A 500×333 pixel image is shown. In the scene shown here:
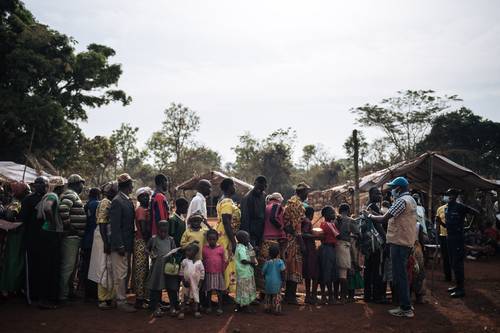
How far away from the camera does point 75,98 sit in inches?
937

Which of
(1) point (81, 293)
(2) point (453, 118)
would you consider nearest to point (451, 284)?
(1) point (81, 293)

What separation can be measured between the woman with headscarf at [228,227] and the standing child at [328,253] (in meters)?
1.53

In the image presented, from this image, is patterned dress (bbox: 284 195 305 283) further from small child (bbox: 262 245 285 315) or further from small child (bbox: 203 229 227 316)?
small child (bbox: 203 229 227 316)

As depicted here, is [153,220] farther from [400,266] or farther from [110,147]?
[110,147]

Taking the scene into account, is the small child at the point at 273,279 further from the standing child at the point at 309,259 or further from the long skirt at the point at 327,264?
the long skirt at the point at 327,264

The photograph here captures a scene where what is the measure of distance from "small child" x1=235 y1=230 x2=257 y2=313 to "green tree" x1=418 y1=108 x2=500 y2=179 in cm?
3010

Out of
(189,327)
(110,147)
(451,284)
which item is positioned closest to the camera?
(189,327)

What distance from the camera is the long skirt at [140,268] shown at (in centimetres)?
582

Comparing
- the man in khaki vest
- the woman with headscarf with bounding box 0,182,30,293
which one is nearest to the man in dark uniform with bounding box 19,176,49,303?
the woman with headscarf with bounding box 0,182,30,293

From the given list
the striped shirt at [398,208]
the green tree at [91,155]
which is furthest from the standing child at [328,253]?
the green tree at [91,155]

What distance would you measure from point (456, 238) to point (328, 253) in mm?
2614

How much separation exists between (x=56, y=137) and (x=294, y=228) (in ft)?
63.0

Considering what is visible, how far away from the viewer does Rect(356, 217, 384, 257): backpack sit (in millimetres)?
6465

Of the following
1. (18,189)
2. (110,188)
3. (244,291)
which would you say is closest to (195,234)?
(244,291)
